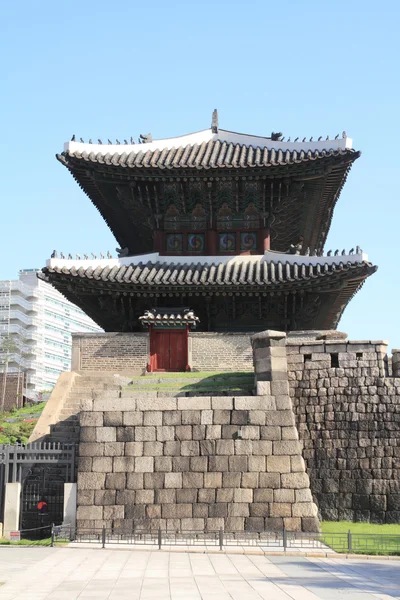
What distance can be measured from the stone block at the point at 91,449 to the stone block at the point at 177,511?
2.30 metres

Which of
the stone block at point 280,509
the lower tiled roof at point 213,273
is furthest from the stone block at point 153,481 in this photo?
the lower tiled roof at point 213,273

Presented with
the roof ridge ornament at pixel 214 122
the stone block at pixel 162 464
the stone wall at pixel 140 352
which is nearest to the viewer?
the stone block at pixel 162 464

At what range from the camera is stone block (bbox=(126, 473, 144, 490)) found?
66.3 feet

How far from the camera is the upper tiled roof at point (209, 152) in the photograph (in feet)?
97.7

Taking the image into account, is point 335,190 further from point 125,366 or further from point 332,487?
point 332,487

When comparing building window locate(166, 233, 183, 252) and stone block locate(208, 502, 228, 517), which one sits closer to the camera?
stone block locate(208, 502, 228, 517)

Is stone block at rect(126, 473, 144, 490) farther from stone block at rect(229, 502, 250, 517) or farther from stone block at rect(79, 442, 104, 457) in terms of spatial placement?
stone block at rect(229, 502, 250, 517)

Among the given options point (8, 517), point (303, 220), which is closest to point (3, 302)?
point (303, 220)

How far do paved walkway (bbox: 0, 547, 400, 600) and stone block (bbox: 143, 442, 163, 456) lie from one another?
318 centimetres

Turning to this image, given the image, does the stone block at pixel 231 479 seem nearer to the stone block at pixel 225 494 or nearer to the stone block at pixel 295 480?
the stone block at pixel 225 494

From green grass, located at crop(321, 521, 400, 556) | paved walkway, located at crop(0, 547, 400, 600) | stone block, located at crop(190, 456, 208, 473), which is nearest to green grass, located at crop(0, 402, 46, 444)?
stone block, located at crop(190, 456, 208, 473)

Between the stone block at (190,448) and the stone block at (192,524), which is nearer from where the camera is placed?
the stone block at (192,524)

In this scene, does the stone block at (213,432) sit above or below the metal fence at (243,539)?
above

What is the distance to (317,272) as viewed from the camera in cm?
2855
